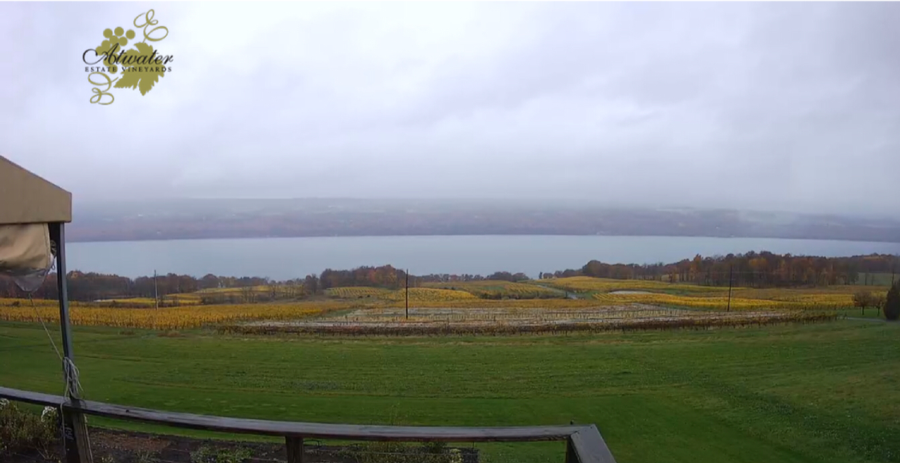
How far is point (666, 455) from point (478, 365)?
234 inches

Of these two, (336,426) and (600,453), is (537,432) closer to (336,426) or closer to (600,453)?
(600,453)

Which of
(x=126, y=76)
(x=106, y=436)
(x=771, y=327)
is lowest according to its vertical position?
(x=771, y=327)

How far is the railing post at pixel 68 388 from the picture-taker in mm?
2254

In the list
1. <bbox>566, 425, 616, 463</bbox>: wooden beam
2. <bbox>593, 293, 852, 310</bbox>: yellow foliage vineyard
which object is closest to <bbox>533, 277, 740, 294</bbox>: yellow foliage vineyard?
<bbox>593, 293, 852, 310</bbox>: yellow foliage vineyard

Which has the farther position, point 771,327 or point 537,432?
point 771,327

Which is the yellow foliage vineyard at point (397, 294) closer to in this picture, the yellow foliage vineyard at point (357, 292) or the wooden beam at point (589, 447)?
the yellow foliage vineyard at point (357, 292)

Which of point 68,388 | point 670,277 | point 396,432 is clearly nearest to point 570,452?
point 396,432

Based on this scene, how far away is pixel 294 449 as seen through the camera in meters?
1.88

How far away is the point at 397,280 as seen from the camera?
158ft

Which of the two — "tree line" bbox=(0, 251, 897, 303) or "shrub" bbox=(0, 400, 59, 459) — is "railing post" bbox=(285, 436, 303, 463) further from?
"tree line" bbox=(0, 251, 897, 303)

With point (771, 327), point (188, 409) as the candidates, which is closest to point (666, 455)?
point (188, 409)

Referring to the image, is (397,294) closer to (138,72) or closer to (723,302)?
(723,302)

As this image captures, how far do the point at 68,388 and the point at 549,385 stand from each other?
8911 millimetres

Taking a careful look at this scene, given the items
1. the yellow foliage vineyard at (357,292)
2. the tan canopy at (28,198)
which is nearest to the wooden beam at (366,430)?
the tan canopy at (28,198)
